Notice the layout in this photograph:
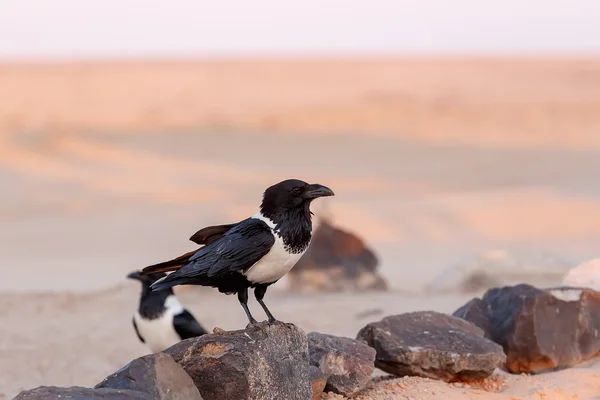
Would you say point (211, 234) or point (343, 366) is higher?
point (211, 234)

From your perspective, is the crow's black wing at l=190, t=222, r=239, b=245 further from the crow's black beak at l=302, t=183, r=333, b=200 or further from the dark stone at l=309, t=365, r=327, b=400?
the dark stone at l=309, t=365, r=327, b=400

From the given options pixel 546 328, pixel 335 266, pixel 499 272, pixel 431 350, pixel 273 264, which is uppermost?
→ pixel 273 264

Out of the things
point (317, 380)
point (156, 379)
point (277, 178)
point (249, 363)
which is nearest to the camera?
→ point (156, 379)

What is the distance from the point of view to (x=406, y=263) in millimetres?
14602

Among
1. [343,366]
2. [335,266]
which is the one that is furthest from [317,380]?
[335,266]

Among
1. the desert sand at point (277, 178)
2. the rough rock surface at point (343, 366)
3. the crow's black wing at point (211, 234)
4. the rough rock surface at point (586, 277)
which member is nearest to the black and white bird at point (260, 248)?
the crow's black wing at point (211, 234)

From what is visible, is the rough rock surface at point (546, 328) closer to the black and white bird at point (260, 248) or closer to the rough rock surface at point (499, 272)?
the black and white bird at point (260, 248)

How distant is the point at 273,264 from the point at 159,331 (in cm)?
255

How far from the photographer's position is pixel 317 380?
5.02m

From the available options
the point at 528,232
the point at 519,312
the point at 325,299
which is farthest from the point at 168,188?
the point at 519,312

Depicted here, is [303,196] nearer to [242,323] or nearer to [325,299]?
[242,323]

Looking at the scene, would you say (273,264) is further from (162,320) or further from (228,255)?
(162,320)

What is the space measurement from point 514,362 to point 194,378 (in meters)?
2.46

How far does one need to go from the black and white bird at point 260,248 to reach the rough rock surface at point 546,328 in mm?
2222
